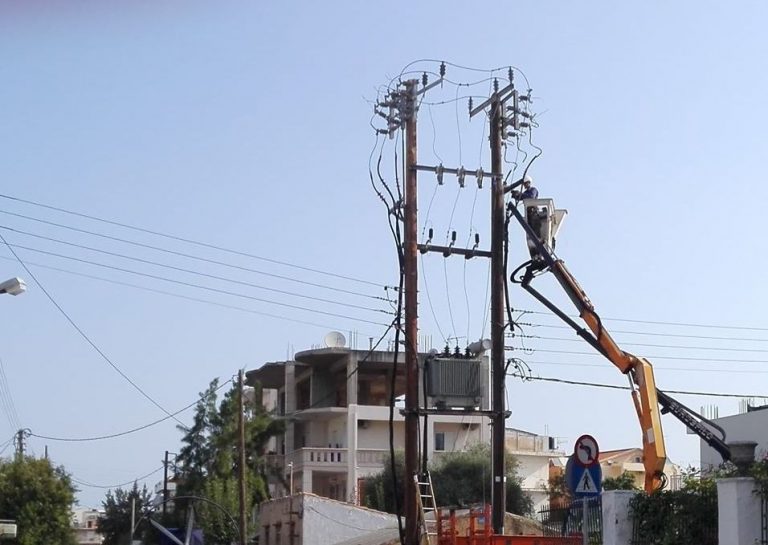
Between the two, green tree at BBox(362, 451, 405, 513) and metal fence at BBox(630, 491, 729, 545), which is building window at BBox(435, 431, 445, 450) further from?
metal fence at BBox(630, 491, 729, 545)

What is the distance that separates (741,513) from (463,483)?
4202 cm

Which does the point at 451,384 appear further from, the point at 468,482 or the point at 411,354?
the point at 468,482

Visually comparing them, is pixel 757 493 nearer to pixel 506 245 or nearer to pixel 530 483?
pixel 506 245

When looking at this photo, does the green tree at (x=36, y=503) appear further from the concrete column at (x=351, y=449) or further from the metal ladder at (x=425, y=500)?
the metal ladder at (x=425, y=500)

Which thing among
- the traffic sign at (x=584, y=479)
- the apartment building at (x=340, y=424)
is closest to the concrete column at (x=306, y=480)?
the apartment building at (x=340, y=424)

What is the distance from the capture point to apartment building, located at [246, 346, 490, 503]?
6191cm

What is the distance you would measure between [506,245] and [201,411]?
4282 cm

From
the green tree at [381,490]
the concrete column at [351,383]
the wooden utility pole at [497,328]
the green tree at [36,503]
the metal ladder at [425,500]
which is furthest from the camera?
the concrete column at [351,383]

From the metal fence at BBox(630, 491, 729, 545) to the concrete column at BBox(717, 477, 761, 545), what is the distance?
3.24ft

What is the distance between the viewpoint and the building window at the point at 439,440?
6468 cm

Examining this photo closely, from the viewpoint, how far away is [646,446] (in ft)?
80.3

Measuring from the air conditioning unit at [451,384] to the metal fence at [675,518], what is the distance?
8.13 meters

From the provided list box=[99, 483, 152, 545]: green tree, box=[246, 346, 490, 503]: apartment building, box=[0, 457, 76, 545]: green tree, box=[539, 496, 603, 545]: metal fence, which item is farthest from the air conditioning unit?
box=[99, 483, 152, 545]: green tree

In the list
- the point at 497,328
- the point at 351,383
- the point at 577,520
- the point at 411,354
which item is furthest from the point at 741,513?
the point at 351,383
